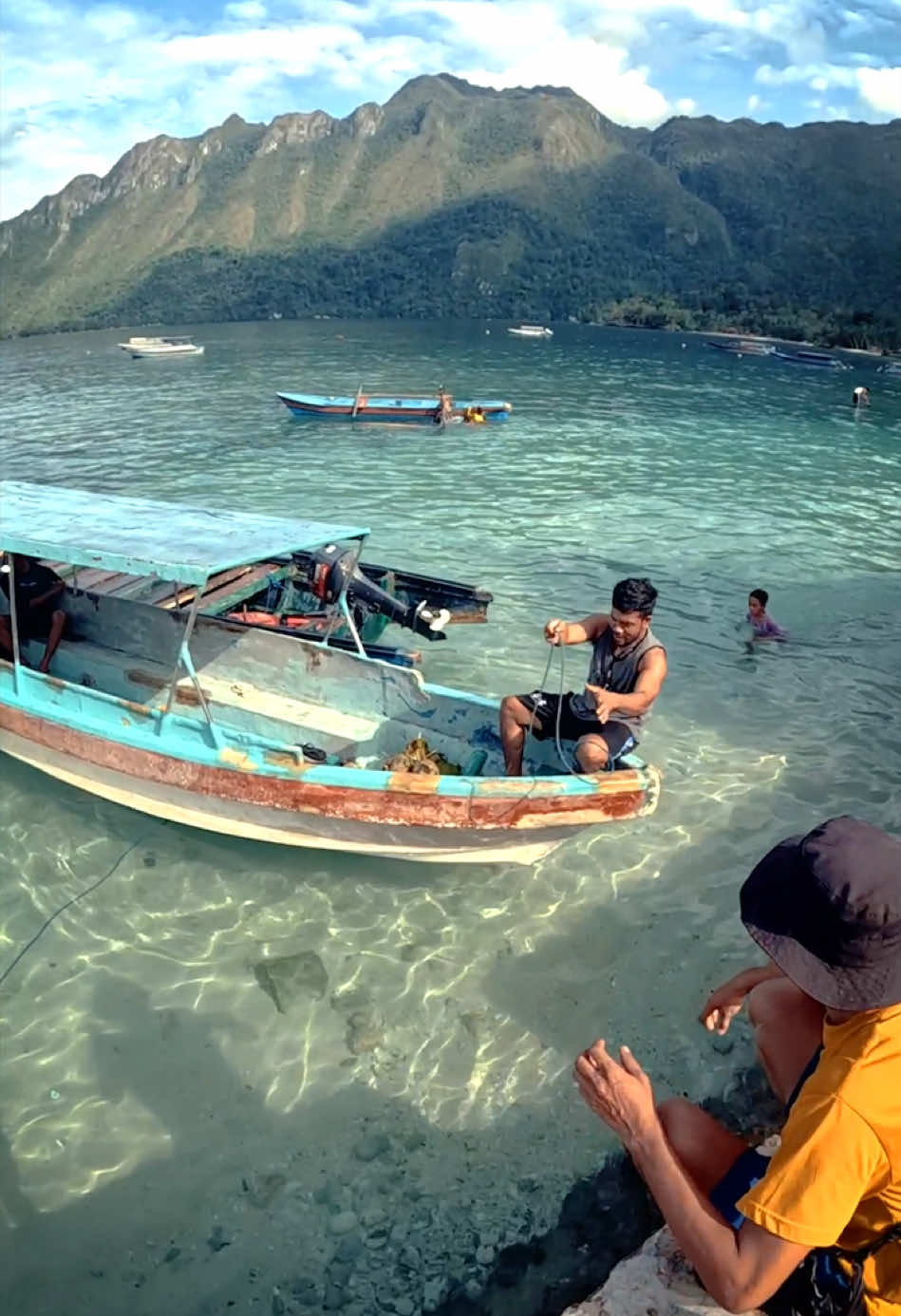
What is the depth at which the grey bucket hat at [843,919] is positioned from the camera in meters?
2.58

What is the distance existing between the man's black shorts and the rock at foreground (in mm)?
3898

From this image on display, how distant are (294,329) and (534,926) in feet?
341

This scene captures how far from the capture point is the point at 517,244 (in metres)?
162

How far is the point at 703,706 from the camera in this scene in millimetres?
11273

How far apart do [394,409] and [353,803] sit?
27.7 metres

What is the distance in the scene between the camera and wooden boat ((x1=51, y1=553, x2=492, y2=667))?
10828mm

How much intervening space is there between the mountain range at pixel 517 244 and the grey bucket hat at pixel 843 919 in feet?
355

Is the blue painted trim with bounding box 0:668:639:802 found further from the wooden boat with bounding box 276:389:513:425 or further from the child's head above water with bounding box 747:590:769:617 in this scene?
the wooden boat with bounding box 276:389:513:425

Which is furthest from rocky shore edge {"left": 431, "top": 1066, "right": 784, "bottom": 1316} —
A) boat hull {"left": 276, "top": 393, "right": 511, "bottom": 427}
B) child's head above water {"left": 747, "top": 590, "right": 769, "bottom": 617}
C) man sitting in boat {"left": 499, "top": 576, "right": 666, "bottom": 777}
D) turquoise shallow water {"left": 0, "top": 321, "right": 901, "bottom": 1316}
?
boat hull {"left": 276, "top": 393, "right": 511, "bottom": 427}

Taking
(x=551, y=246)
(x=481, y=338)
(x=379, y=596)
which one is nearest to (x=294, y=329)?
(x=481, y=338)

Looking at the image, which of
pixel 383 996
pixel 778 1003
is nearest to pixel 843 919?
pixel 778 1003

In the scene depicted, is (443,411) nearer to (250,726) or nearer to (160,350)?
(250,726)

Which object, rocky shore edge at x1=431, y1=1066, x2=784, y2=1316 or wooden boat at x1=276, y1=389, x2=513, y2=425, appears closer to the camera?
rocky shore edge at x1=431, y1=1066, x2=784, y2=1316

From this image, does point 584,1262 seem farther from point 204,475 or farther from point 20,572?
point 204,475
